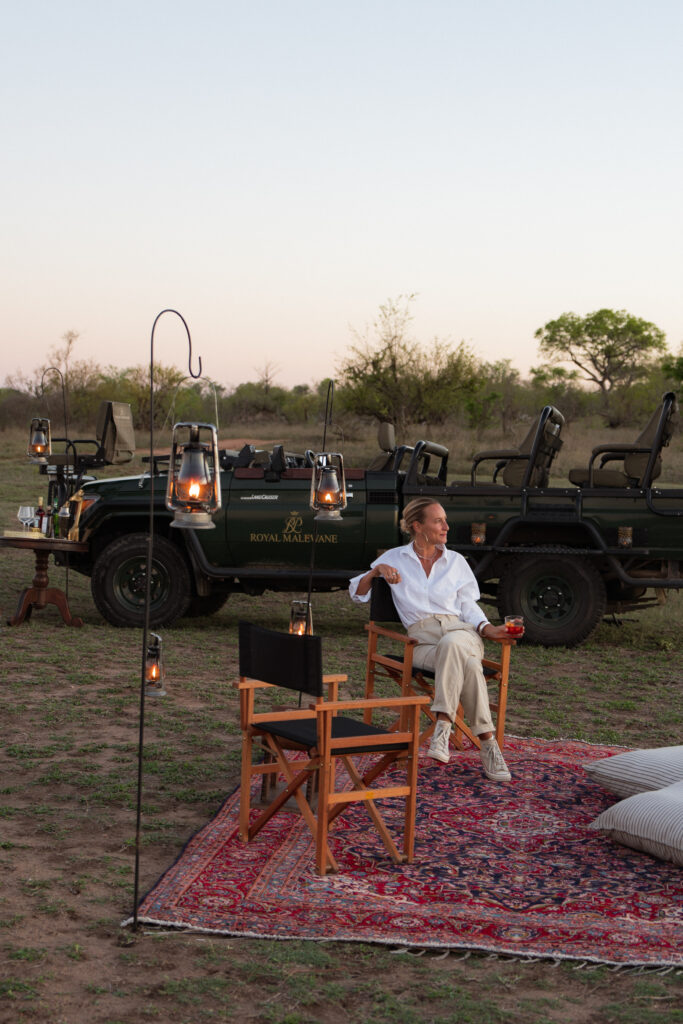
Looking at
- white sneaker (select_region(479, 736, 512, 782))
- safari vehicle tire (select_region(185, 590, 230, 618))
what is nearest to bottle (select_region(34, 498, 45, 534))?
safari vehicle tire (select_region(185, 590, 230, 618))

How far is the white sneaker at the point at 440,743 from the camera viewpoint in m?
5.45

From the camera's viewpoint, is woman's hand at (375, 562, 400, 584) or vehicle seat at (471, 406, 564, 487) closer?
woman's hand at (375, 562, 400, 584)

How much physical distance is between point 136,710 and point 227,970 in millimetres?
3576

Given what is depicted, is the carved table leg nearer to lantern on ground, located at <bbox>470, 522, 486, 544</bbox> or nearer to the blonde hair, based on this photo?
lantern on ground, located at <bbox>470, 522, 486, 544</bbox>

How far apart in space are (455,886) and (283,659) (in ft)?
3.42

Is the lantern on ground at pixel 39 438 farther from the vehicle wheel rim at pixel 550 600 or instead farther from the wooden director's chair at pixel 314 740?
the wooden director's chair at pixel 314 740

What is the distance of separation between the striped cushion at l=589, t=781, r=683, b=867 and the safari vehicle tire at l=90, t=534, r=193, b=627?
18.0 ft

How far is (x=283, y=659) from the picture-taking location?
445 centimetres

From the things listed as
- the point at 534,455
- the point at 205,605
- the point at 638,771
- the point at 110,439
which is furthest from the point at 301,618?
the point at 110,439

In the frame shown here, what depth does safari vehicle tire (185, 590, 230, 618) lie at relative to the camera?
34.8ft

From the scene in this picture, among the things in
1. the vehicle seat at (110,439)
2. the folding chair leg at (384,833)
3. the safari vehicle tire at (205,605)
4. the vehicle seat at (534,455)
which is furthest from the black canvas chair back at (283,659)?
the vehicle seat at (110,439)

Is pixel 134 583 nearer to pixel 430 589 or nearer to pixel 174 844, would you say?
pixel 430 589

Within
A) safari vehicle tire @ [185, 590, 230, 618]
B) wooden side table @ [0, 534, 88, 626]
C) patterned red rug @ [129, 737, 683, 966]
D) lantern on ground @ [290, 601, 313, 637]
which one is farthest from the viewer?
safari vehicle tire @ [185, 590, 230, 618]

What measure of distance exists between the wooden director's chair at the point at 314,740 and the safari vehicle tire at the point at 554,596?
4.80m
